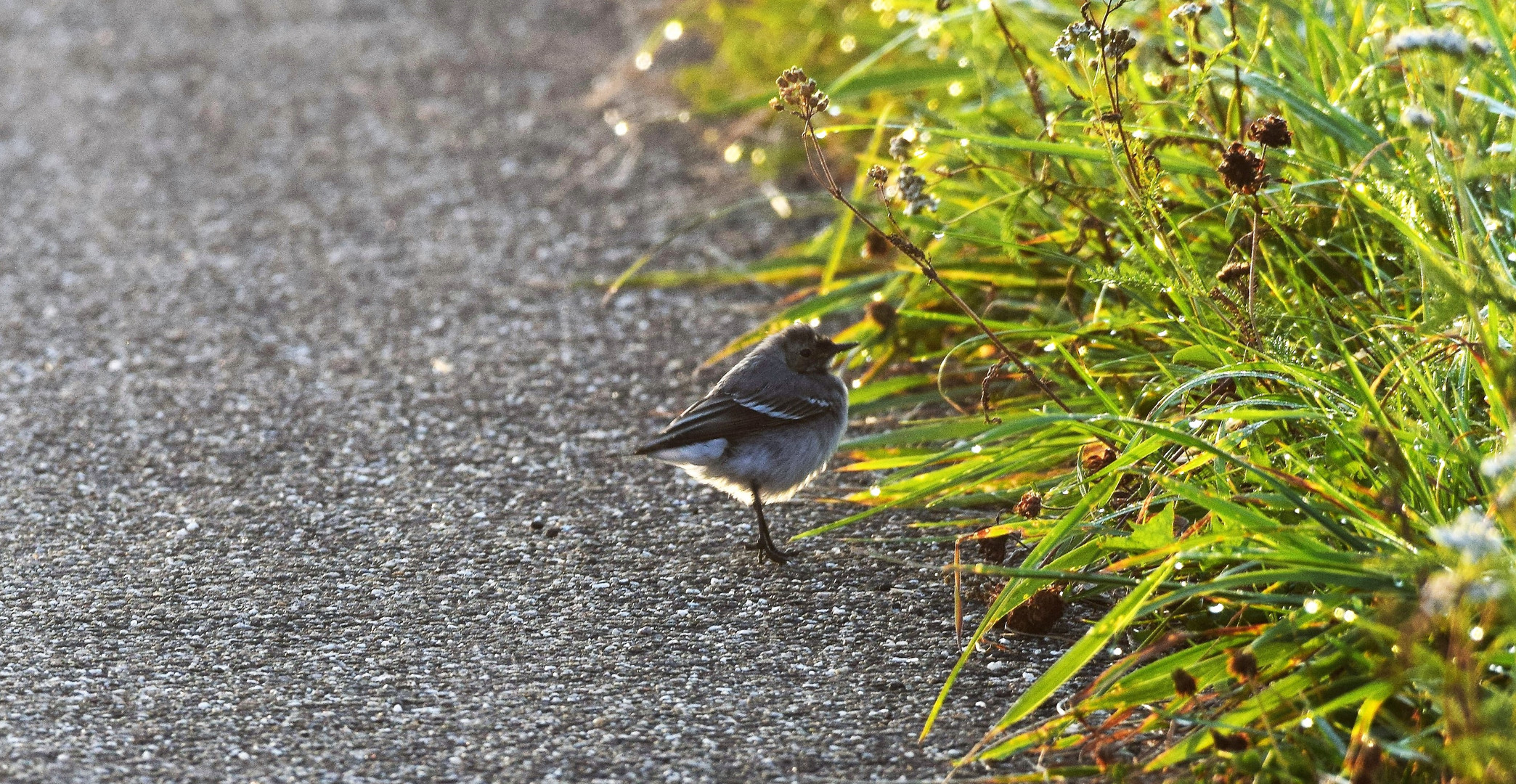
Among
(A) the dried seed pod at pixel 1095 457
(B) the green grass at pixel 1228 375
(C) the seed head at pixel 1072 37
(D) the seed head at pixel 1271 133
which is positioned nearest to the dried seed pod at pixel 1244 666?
(B) the green grass at pixel 1228 375

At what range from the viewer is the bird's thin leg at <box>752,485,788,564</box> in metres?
4.05

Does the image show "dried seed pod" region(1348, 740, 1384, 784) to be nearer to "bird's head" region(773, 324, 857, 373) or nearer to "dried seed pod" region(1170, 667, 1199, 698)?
"dried seed pod" region(1170, 667, 1199, 698)

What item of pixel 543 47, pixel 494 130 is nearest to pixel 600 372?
pixel 494 130

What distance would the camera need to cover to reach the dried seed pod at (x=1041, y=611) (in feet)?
11.4

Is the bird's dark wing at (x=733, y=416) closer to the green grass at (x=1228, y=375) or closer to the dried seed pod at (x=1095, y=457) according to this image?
the green grass at (x=1228, y=375)

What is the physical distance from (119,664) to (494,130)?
496 cm

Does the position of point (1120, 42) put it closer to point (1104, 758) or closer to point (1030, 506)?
point (1030, 506)

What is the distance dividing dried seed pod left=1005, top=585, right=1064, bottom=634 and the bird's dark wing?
3.22ft

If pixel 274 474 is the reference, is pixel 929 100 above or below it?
above

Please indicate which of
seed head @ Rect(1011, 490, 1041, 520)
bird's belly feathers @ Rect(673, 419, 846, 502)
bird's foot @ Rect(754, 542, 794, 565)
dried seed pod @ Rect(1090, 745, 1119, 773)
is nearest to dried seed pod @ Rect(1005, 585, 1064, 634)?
seed head @ Rect(1011, 490, 1041, 520)

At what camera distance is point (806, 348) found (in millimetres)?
4496

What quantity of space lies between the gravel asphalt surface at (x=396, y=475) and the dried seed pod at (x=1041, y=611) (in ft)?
0.17

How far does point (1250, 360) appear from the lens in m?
3.60

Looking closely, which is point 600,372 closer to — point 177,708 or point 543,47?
point 177,708
